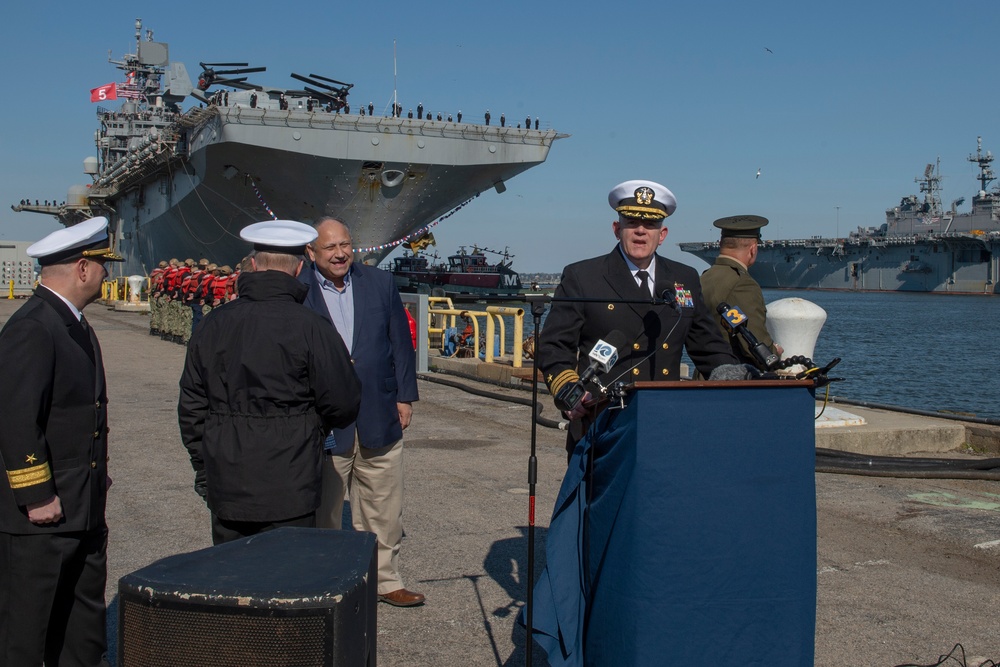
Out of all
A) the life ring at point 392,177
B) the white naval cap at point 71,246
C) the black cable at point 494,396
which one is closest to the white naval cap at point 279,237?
the white naval cap at point 71,246

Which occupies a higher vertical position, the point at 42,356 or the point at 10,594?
the point at 42,356

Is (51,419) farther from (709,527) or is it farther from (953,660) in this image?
(953,660)

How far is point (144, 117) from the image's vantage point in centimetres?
5591

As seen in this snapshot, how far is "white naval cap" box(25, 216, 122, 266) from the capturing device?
3.10 meters

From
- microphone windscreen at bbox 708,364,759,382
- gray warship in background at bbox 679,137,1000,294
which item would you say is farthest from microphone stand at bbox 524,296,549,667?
gray warship in background at bbox 679,137,1000,294

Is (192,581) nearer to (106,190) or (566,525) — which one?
(566,525)

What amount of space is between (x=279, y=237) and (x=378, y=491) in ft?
4.55

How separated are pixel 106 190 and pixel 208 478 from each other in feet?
174

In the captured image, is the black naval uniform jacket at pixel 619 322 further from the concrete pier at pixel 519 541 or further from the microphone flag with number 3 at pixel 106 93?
the microphone flag with number 3 at pixel 106 93

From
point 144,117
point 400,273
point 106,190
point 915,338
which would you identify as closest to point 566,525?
point 915,338

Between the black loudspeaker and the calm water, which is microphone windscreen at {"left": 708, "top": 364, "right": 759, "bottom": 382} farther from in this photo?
the calm water

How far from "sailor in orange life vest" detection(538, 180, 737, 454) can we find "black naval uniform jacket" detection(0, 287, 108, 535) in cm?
151

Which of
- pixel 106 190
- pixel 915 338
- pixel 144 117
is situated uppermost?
pixel 144 117

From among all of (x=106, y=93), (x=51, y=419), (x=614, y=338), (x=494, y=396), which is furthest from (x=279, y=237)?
(x=106, y=93)
